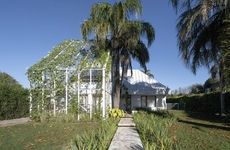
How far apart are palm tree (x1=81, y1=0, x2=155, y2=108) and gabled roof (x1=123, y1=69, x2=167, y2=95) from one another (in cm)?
957

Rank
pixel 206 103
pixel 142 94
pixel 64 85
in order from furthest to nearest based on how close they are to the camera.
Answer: pixel 142 94, pixel 206 103, pixel 64 85

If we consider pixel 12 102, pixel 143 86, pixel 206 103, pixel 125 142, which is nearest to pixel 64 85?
pixel 12 102

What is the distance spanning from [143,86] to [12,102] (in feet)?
60.9

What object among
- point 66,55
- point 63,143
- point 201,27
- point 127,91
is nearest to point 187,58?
point 201,27

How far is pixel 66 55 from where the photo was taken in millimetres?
26094

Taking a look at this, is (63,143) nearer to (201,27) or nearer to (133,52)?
(201,27)

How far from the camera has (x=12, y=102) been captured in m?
28.8

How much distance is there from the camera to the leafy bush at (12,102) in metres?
27.9

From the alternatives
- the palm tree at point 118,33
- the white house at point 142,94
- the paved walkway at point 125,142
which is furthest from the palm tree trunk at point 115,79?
the paved walkway at point 125,142

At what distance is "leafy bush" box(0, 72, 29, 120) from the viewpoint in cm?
2792

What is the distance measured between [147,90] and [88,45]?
15021 mm

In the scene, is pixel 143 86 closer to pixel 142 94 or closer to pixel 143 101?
pixel 142 94

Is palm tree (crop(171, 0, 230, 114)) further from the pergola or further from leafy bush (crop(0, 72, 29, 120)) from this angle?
leafy bush (crop(0, 72, 29, 120))

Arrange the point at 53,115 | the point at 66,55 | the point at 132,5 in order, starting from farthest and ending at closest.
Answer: the point at 132,5 → the point at 66,55 → the point at 53,115
